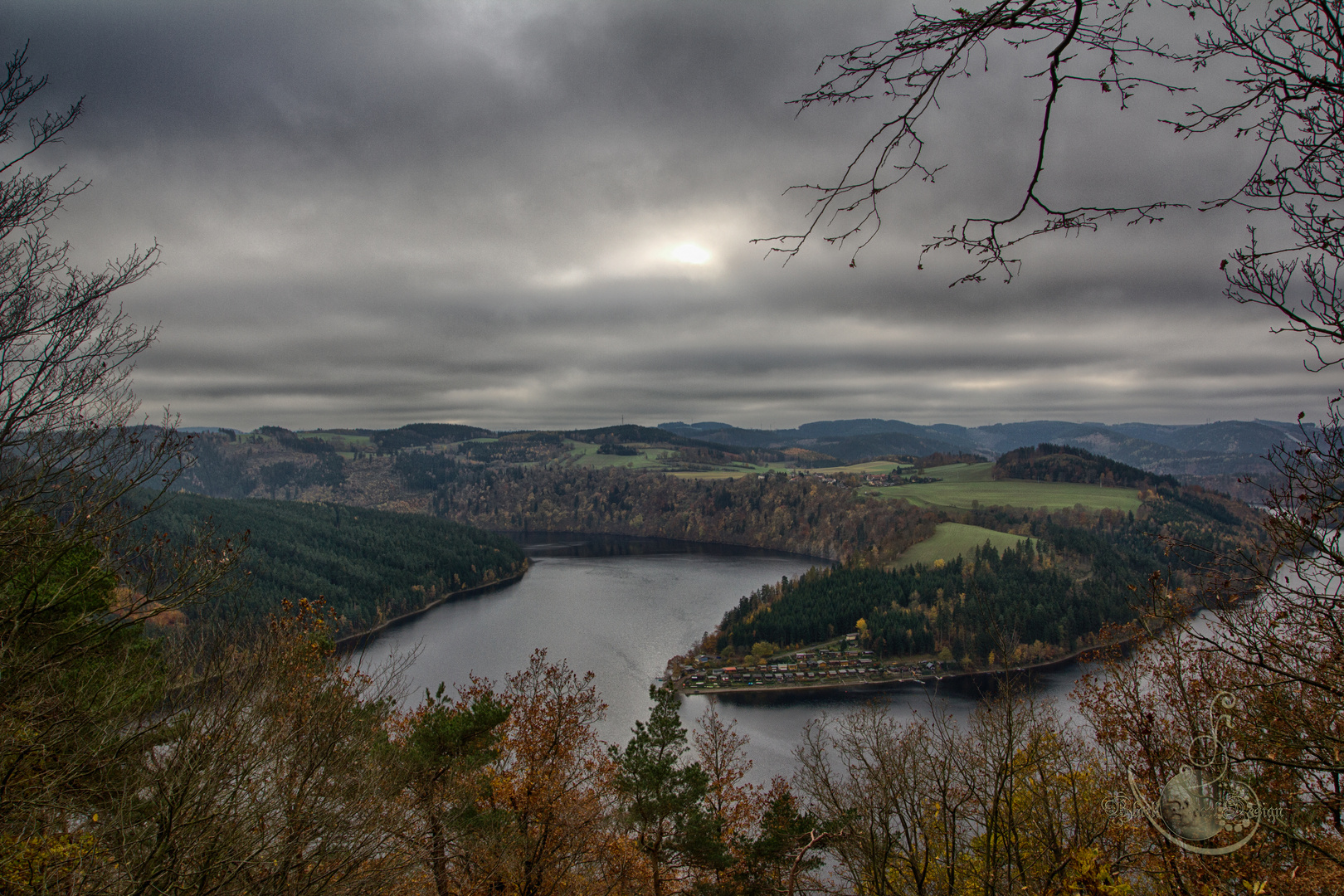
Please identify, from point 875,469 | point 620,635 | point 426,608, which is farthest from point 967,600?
point 875,469

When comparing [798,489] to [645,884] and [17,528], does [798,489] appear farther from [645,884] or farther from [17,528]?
[17,528]

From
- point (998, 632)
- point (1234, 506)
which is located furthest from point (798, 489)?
point (998, 632)

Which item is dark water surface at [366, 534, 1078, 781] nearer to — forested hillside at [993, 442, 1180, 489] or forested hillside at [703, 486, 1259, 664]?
forested hillside at [703, 486, 1259, 664]

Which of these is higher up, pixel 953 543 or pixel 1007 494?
pixel 1007 494

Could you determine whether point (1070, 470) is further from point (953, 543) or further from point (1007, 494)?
point (953, 543)

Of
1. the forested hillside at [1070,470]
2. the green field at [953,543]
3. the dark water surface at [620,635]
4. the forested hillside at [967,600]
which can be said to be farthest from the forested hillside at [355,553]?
the forested hillside at [1070,470]

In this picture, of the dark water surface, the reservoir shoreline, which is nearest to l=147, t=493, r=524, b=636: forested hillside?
the reservoir shoreline

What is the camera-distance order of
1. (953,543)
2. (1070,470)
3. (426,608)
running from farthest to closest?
(1070,470), (953,543), (426,608)
